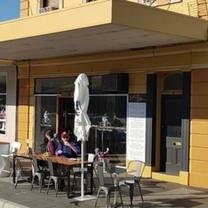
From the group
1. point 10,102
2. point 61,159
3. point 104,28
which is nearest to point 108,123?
point 61,159

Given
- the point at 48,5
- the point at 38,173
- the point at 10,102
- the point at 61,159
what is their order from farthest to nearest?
the point at 10,102, the point at 48,5, the point at 38,173, the point at 61,159

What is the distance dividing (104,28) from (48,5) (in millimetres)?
8446

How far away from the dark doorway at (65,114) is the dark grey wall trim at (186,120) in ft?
18.9

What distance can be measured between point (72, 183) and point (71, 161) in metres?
1.18

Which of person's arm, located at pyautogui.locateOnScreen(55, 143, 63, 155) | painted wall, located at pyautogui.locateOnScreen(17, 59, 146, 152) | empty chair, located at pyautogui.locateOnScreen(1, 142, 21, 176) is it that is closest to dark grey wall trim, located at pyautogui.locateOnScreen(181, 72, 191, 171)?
person's arm, located at pyautogui.locateOnScreen(55, 143, 63, 155)

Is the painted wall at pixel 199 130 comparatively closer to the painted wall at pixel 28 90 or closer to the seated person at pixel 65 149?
the seated person at pixel 65 149

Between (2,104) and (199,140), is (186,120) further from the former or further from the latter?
(2,104)

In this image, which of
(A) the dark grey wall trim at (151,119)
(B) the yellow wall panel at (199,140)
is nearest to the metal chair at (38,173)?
(A) the dark grey wall trim at (151,119)

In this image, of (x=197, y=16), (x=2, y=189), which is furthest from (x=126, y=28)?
(x=2, y=189)

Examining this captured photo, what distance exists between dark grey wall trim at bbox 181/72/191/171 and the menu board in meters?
1.59

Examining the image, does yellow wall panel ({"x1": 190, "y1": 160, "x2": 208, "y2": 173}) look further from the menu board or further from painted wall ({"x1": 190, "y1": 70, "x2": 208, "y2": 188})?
the menu board

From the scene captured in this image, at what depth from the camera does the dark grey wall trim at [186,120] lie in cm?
1398

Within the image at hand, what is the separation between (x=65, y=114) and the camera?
62.8 feet

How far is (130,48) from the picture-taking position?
1540cm
